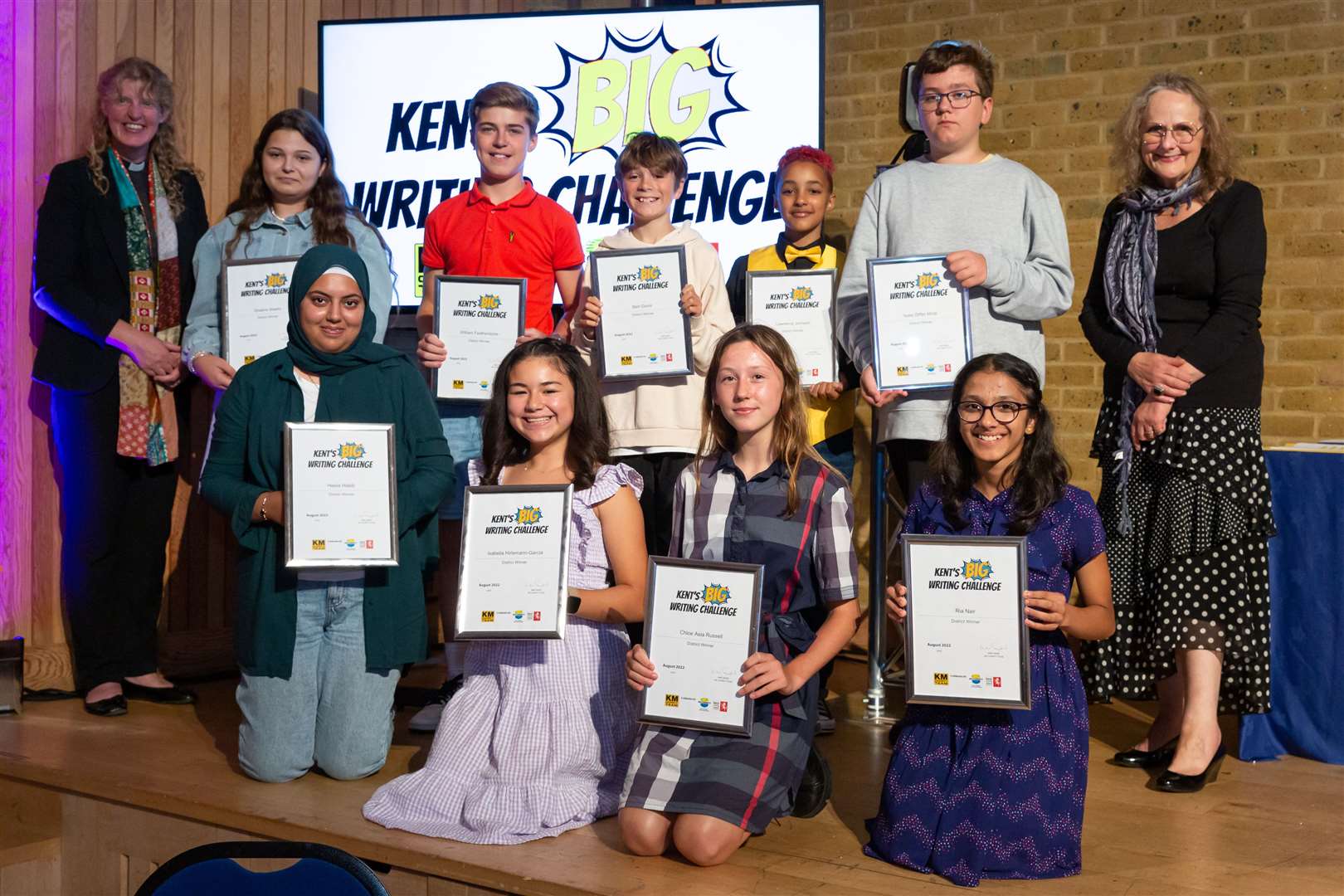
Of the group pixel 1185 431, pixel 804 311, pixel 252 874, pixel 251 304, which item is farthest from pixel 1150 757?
pixel 251 304

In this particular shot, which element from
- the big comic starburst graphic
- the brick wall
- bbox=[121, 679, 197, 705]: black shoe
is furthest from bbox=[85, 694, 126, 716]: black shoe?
the brick wall

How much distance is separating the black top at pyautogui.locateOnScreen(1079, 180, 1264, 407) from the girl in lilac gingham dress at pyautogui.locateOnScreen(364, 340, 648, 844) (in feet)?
4.52

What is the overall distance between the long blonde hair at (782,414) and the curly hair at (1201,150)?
112 cm

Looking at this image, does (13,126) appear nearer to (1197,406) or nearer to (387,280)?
(387,280)

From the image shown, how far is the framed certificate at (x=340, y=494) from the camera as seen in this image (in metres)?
3.25

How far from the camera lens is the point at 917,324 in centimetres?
357

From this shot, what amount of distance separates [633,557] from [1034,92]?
11.0 ft

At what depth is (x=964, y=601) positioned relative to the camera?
2.72 m

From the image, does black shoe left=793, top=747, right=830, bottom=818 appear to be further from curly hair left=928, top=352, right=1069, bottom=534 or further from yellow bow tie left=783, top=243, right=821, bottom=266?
yellow bow tie left=783, top=243, right=821, bottom=266

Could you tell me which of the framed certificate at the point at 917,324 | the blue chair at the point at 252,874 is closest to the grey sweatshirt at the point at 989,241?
the framed certificate at the point at 917,324

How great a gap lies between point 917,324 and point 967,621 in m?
1.08

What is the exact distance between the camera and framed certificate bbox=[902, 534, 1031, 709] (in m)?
2.68

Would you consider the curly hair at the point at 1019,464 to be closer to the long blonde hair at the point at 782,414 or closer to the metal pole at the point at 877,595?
the long blonde hair at the point at 782,414

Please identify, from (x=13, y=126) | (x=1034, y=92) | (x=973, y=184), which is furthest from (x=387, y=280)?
(x=1034, y=92)
